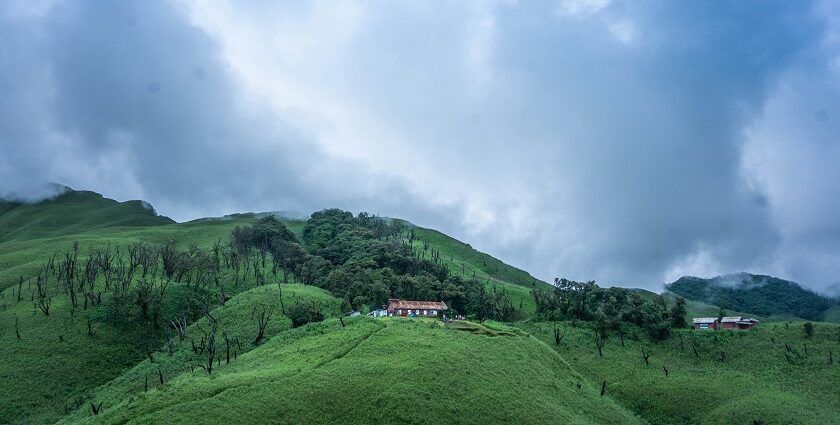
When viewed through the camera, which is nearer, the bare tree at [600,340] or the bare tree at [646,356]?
the bare tree at [646,356]

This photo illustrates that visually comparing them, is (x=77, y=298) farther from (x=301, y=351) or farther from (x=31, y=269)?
(x=301, y=351)

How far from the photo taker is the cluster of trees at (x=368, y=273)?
132 meters

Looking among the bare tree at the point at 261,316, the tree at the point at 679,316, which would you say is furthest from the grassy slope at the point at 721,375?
the bare tree at the point at 261,316

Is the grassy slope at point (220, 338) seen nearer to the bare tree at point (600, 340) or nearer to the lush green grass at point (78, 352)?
the lush green grass at point (78, 352)

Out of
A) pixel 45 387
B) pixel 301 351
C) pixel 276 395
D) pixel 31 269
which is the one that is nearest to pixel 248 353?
pixel 301 351

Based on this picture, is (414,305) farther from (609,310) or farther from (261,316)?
(609,310)

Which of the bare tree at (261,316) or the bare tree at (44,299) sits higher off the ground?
the bare tree at (261,316)

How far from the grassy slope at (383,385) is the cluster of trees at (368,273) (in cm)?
4239

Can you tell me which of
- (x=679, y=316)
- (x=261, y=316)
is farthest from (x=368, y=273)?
(x=679, y=316)

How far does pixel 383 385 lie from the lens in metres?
63.3

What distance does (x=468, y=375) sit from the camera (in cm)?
6850

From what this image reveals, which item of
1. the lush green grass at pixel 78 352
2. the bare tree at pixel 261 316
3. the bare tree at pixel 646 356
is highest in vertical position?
the bare tree at pixel 646 356

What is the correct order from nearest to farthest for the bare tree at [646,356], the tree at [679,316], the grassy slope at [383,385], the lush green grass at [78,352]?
the grassy slope at [383,385] → the lush green grass at [78,352] → the bare tree at [646,356] → the tree at [679,316]

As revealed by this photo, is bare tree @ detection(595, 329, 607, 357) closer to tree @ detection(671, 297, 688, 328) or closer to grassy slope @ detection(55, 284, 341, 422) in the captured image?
tree @ detection(671, 297, 688, 328)
